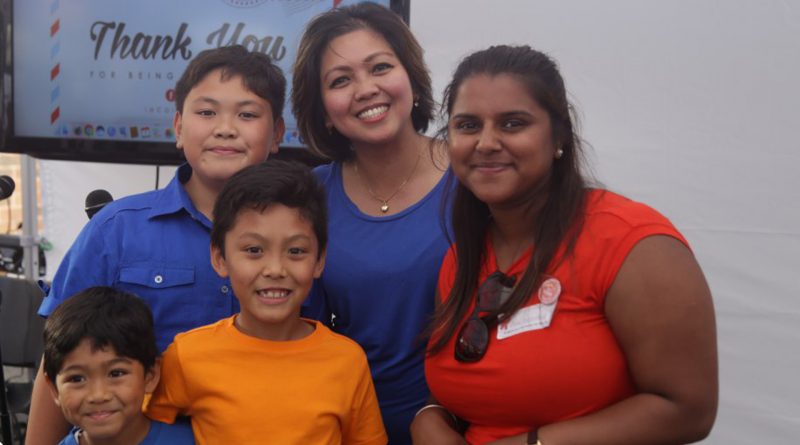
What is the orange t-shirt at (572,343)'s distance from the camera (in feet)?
4.85

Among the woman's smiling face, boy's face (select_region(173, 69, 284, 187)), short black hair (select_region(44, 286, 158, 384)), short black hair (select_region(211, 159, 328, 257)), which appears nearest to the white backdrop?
the woman's smiling face

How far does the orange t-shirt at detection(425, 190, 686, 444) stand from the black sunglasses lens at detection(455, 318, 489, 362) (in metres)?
0.01

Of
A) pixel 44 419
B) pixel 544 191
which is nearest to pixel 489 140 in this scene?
pixel 544 191

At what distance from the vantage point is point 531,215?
1.67m

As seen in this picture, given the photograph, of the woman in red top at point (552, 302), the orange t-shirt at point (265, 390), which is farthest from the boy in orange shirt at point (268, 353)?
the woman in red top at point (552, 302)

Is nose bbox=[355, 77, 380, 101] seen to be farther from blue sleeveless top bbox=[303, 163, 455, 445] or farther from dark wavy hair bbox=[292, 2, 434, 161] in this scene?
blue sleeveless top bbox=[303, 163, 455, 445]

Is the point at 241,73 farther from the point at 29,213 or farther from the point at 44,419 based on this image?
the point at 29,213

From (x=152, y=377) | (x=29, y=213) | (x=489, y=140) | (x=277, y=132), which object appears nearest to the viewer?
(x=489, y=140)

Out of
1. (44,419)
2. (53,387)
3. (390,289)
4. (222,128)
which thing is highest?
(222,128)

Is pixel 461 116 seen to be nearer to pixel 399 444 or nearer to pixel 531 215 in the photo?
pixel 531 215

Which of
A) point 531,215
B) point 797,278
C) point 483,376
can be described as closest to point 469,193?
point 531,215

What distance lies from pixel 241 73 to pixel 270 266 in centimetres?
58

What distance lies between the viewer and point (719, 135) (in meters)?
2.71

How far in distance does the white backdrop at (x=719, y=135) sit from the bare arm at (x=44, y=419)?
1763mm
